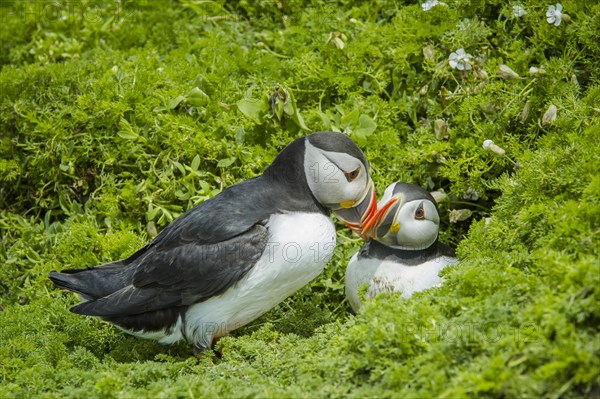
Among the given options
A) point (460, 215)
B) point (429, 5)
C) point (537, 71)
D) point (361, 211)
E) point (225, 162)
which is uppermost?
point (429, 5)

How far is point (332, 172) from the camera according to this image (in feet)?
18.1

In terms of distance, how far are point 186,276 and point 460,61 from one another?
2.88 metres

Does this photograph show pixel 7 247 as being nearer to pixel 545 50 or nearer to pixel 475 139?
pixel 475 139

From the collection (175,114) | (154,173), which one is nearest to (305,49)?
(175,114)

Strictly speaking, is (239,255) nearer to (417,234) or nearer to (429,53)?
(417,234)

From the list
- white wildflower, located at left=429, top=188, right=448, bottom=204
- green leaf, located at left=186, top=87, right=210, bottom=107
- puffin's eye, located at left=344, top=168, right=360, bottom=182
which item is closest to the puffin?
puffin's eye, located at left=344, top=168, right=360, bottom=182

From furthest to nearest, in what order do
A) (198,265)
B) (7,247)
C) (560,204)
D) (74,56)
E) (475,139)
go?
(74,56) → (7,247) → (475,139) → (198,265) → (560,204)

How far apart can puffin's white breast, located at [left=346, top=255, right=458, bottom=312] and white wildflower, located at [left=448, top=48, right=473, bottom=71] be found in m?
1.76

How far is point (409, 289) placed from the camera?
550cm

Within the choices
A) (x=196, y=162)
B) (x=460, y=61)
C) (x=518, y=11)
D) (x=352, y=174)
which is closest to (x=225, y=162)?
(x=196, y=162)

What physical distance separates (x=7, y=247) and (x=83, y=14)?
3164 mm

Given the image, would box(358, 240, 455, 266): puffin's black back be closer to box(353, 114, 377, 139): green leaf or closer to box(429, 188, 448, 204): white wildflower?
box(429, 188, 448, 204): white wildflower

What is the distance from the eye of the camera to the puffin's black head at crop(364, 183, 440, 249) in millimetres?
5543

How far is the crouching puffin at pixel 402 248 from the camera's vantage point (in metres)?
5.54
